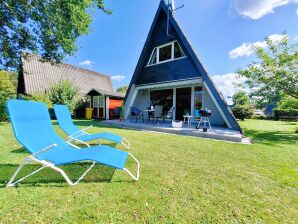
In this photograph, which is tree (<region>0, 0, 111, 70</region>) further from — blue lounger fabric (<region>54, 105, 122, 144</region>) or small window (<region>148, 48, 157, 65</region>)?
blue lounger fabric (<region>54, 105, 122, 144</region>)

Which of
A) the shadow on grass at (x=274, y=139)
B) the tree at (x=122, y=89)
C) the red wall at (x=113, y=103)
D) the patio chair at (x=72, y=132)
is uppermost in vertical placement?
the tree at (x=122, y=89)

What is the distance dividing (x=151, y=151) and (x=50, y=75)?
21069 millimetres

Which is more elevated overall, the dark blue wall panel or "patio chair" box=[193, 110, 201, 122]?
the dark blue wall panel

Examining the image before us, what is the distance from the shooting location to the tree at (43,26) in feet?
25.4

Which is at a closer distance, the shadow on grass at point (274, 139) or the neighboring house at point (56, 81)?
the shadow on grass at point (274, 139)

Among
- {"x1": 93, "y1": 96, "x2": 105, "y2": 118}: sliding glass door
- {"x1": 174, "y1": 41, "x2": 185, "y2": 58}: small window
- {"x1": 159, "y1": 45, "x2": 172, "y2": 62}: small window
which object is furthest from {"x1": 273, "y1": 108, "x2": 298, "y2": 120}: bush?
{"x1": 93, "y1": 96, "x2": 105, "y2": 118}: sliding glass door

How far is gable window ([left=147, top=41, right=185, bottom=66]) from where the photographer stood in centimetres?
1016

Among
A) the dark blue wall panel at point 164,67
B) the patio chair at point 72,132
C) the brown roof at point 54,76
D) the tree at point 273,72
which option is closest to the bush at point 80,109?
the brown roof at point 54,76

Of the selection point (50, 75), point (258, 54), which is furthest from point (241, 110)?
point (50, 75)

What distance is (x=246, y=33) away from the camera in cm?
1081

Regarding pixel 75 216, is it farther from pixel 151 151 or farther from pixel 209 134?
pixel 209 134

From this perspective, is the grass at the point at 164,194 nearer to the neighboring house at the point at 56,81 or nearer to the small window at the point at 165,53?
the small window at the point at 165,53

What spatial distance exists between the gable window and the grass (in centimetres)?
Answer: 817

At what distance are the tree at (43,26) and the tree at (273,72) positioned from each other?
408 inches
